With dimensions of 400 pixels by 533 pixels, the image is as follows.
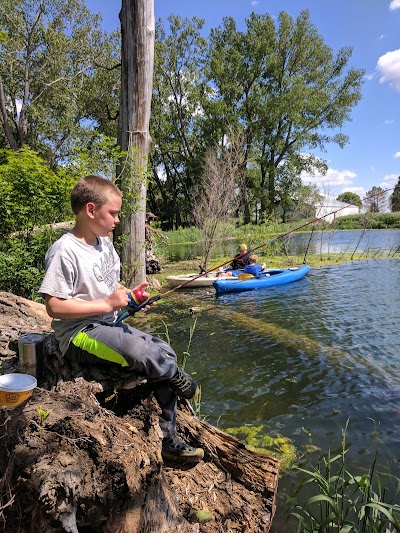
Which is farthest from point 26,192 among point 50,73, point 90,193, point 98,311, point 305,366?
point 50,73

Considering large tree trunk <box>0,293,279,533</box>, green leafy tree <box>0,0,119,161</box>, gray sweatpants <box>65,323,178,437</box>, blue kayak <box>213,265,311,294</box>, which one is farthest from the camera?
green leafy tree <box>0,0,119,161</box>

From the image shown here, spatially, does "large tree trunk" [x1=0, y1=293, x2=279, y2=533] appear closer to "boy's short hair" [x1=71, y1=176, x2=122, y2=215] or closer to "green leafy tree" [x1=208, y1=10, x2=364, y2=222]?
"boy's short hair" [x1=71, y1=176, x2=122, y2=215]

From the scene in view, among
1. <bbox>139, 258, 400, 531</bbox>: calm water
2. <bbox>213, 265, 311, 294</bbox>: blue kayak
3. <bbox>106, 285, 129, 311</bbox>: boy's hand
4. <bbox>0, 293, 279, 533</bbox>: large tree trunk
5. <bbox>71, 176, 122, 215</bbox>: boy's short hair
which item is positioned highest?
<bbox>71, 176, 122, 215</bbox>: boy's short hair

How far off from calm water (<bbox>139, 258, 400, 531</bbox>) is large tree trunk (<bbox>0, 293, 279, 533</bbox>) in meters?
1.01

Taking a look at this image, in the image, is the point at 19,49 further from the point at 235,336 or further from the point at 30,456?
the point at 30,456

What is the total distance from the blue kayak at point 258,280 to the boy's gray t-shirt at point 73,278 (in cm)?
947

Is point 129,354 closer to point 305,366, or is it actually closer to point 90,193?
point 90,193

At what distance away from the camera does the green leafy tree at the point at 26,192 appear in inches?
255

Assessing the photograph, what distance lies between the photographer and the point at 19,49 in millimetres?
18375

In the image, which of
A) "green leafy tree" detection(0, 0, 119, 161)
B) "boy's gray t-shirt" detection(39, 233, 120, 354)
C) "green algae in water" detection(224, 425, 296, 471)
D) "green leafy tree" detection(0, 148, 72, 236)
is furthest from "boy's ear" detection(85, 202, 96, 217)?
"green leafy tree" detection(0, 0, 119, 161)

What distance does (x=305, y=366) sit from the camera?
19.3ft

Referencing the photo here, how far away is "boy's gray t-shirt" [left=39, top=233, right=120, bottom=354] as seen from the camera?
229cm

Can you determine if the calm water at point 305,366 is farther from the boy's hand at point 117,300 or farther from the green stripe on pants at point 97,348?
the boy's hand at point 117,300

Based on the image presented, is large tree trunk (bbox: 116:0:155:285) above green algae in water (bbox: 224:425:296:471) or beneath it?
above
